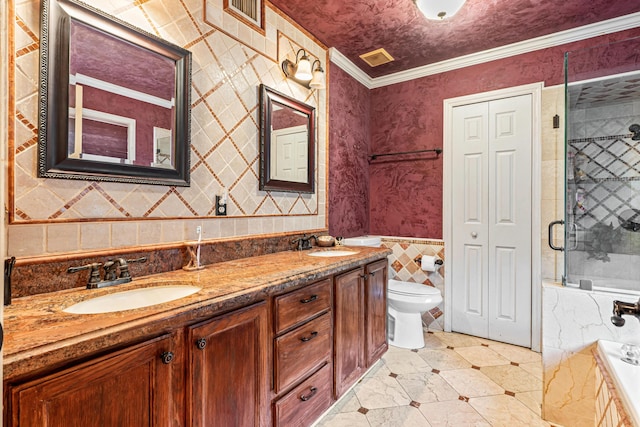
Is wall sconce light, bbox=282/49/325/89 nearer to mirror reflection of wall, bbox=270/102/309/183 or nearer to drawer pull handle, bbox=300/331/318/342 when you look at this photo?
mirror reflection of wall, bbox=270/102/309/183

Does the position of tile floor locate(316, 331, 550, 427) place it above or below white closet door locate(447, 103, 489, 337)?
below

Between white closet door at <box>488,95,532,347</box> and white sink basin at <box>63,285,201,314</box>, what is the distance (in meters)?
2.61

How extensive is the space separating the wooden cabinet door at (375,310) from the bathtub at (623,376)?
118 centimetres

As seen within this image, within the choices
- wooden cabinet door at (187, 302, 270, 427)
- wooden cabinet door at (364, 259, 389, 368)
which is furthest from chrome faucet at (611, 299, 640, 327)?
wooden cabinet door at (187, 302, 270, 427)

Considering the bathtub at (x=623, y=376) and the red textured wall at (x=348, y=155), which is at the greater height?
the red textured wall at (x=348, y=155)

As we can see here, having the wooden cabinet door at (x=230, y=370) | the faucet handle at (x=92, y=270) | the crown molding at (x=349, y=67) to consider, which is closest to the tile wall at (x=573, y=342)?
the wooden cabinet door at (x=230, y=370)

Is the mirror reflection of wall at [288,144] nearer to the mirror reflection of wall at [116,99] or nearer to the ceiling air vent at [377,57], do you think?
the mirror reflection of wall at [116,99]

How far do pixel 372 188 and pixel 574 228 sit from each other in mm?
1861

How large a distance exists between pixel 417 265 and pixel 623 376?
1861 mm

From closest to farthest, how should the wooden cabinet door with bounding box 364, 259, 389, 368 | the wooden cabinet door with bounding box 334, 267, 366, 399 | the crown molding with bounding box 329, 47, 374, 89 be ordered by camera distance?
the wooden cabinet door with bounding box 334, 267, 366, 399, the wooden cabinet door with bounding box 364, 259, 389, 368, the crown molding with bounding box 329, 47, 374, 89

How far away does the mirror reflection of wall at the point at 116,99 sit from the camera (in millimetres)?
1244

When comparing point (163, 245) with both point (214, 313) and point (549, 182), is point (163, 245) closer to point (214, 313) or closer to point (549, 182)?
point (214, 313)

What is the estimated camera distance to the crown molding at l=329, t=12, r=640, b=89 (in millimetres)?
2355

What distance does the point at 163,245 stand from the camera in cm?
152
